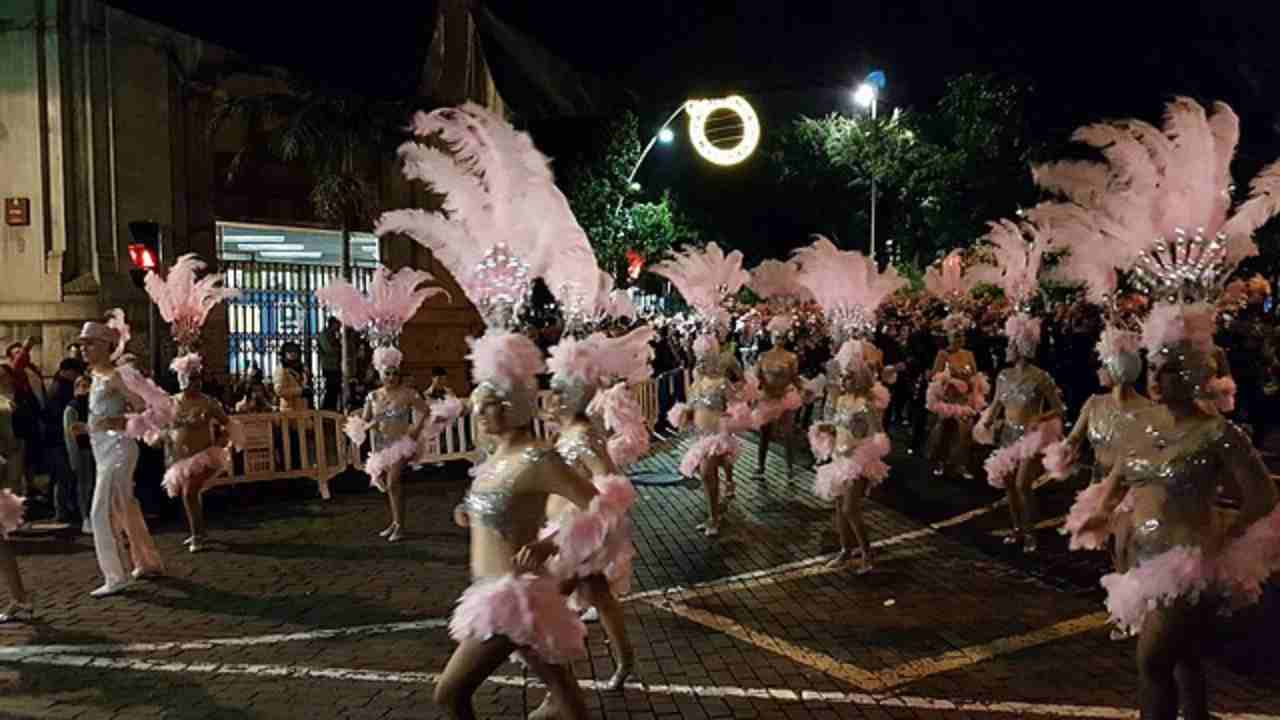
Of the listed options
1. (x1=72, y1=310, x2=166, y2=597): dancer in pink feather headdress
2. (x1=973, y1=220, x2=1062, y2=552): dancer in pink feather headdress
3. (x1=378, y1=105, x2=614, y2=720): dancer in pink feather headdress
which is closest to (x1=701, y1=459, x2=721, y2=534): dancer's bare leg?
(x1=973, y1=220, x2=1062, y2=552): dancer in pink feather headdress

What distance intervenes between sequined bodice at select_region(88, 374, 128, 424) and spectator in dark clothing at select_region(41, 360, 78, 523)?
10.1ft

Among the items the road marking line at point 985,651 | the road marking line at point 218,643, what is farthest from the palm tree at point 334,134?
the road marking line at point 985,651

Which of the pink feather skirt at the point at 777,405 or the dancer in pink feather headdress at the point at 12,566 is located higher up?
the pink feather skirt at the point at 777,405

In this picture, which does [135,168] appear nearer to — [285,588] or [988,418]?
[285,588]

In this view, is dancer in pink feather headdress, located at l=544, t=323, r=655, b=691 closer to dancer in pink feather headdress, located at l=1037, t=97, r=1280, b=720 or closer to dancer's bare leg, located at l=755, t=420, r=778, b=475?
dancer in pink feather headdress, located at l=1037, t=97, r=1280, b=720

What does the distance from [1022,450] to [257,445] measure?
27.7 feet

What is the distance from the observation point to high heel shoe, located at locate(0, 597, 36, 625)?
7.65 m

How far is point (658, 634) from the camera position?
7.22 metres

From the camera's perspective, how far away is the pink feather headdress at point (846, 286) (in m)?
10.9

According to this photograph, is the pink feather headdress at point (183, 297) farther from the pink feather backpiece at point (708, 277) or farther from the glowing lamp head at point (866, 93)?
the glowing lamp head at point (866, 93)

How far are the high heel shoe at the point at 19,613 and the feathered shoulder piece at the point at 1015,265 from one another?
349 inches

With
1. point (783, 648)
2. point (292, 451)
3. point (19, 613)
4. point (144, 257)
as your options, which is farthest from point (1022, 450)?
point (144, 257)

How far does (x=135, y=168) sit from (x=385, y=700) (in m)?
14.3

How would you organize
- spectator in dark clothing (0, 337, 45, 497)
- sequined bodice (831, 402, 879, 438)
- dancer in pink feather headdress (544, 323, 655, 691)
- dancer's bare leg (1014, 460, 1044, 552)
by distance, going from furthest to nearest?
1. spectator in dark clothing (0, 337, 45, 497)
2. dancer's bare leg (1014, 460, 1044, 552)
3. sequined bodice (831, 402, 879, 438)
4. dancer in pink feather headdress (544, 323, 655, 691)
